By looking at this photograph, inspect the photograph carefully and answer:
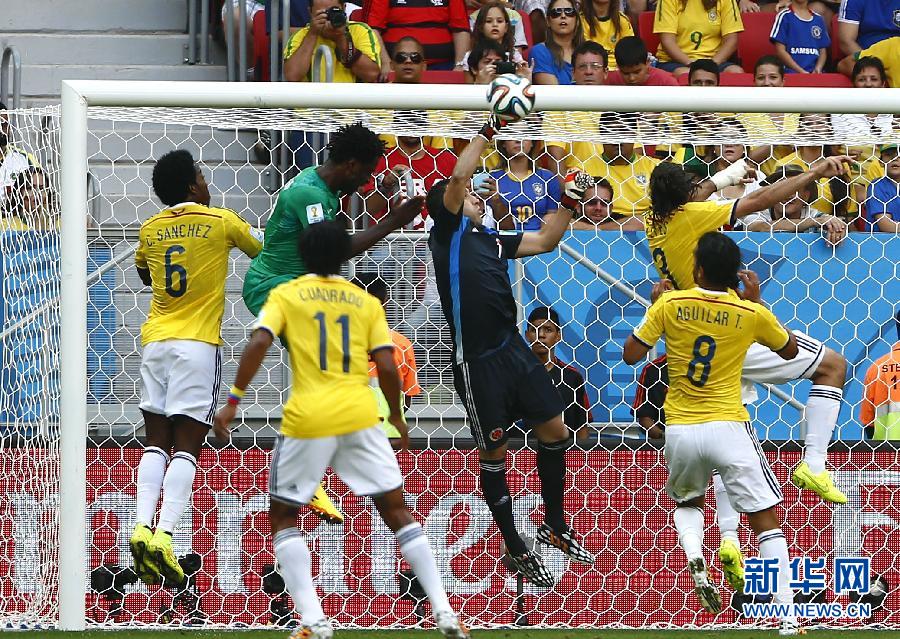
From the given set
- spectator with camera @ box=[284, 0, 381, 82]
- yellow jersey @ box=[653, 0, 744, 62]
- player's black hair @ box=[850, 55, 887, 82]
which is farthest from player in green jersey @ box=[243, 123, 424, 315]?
yellow jersey @ box=[653, 0, 744, 62]

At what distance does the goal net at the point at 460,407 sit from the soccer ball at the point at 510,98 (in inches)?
17.7

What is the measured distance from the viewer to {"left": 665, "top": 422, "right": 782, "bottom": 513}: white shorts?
22.7ft

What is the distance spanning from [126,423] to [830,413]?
12.9ft

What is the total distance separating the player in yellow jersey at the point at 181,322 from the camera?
7.29 meters

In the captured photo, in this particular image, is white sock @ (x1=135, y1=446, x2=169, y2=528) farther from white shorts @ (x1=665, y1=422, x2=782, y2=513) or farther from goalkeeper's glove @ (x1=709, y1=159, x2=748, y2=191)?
goalkeeper's glove @ (x1=709, y1=159, x2=748, y2=191)

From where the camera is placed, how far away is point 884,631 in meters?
7.31

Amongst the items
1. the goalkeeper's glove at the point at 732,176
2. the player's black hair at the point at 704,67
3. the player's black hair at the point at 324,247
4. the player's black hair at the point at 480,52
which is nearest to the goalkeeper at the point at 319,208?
the player's black hair at the point at 324,247

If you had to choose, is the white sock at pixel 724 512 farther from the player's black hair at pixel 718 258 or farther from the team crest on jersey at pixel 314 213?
the team crest on jersey at pixel 314 213

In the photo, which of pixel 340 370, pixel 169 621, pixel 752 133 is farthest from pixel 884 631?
pixel 169 621

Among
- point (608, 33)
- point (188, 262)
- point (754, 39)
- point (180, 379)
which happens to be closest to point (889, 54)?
point (754, 39)

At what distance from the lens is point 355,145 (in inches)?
282

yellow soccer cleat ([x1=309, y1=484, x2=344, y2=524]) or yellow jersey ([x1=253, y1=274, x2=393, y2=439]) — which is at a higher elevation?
yellow jersey ([x1=253, y1=274, x2=393, y2=439])

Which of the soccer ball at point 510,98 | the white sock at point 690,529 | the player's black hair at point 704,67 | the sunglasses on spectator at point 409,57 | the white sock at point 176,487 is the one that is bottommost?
the white sock at point 690,529

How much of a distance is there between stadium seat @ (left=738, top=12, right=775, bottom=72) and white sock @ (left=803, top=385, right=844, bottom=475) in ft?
16.1
